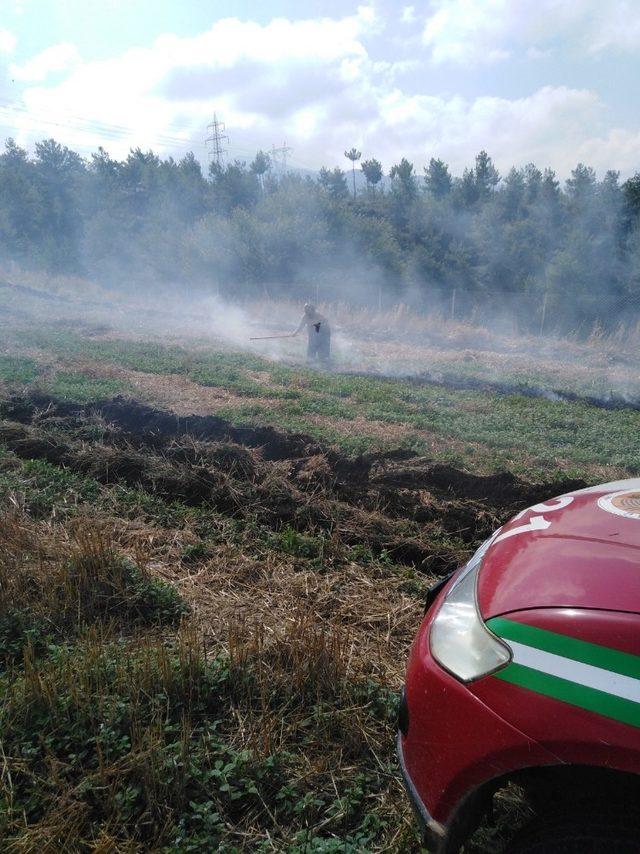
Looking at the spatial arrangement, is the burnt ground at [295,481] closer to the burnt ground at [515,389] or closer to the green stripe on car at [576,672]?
the green stripe on car at [576,672]

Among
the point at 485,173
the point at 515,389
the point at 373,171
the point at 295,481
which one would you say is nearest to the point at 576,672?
the point at 295,481

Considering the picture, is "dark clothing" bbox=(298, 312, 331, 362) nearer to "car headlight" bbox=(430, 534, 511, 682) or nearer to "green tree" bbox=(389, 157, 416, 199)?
"car headlight" bbox=(430, 534, 511, 682)

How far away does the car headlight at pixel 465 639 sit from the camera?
175 cm

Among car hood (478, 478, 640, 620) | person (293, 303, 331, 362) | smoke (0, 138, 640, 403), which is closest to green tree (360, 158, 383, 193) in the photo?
smoke (0, 138, 640, 403)

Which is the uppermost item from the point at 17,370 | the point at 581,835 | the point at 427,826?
the point at 581,835

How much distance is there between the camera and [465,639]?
1.88 m

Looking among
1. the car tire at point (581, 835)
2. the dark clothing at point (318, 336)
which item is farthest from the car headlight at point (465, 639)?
the dark clothing at point (318, 336)

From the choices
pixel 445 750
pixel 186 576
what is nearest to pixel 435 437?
pixel 186 576

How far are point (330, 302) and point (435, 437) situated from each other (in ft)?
79.8

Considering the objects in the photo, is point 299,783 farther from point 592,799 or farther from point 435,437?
point 435,437

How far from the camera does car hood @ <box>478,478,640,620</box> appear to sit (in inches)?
68.1

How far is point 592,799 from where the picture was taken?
1.59 metres

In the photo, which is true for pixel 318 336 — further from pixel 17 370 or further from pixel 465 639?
pixel 465 639

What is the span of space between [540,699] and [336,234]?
3678cm
